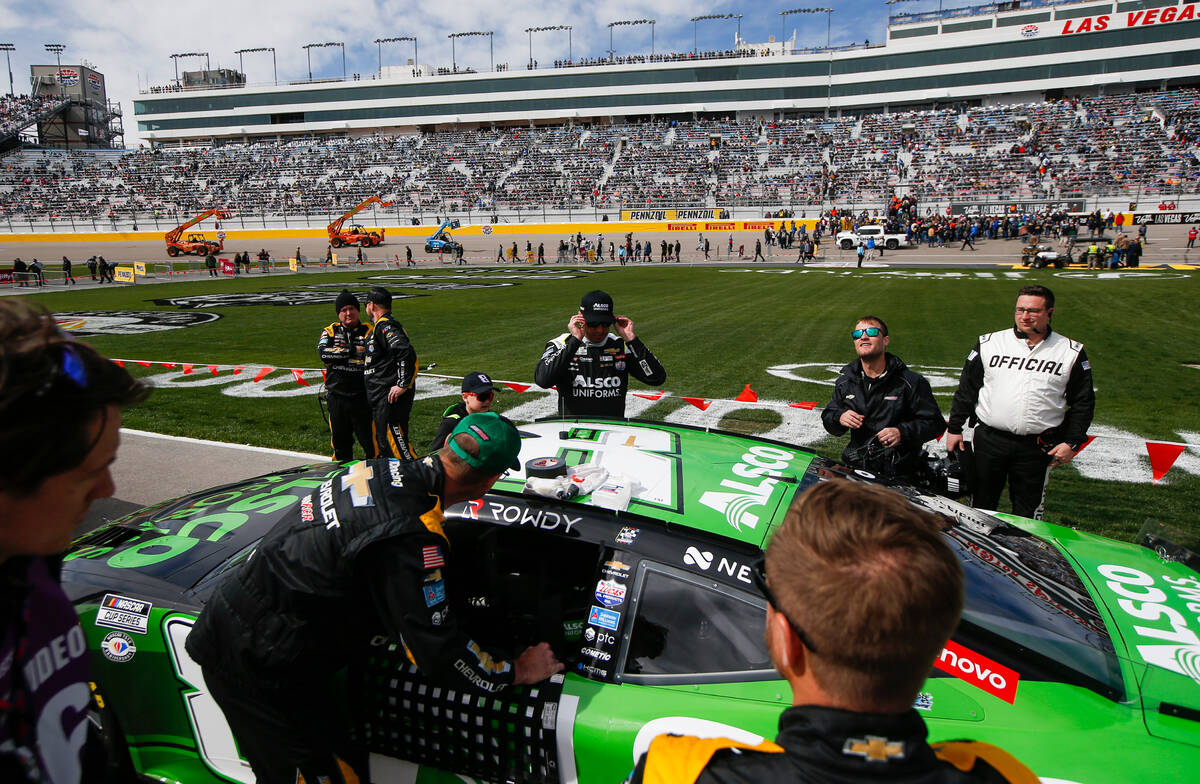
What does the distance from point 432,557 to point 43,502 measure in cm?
102

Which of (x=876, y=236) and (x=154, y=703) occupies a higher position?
(x=876, y=236)

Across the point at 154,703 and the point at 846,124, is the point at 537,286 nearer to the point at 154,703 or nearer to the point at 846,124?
the point at 154,703

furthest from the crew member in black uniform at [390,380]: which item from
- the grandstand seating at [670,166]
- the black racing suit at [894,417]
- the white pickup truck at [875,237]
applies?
the grandstand seating at [670,166]

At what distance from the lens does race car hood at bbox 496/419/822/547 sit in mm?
2551

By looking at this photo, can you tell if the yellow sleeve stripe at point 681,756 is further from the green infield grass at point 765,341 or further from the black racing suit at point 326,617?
the green infield grass at point 765,341

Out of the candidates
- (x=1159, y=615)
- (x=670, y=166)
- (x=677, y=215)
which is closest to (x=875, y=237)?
(x=677, y=215)

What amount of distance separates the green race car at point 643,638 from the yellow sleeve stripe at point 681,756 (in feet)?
2.93

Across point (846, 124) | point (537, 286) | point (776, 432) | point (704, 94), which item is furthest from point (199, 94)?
point (776, 432)

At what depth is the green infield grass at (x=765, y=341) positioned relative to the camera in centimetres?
709

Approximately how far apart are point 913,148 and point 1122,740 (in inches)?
2686

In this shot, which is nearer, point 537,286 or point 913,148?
point 537,286

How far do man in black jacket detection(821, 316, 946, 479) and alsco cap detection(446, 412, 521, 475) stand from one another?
9.23ft

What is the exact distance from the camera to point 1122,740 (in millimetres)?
1928

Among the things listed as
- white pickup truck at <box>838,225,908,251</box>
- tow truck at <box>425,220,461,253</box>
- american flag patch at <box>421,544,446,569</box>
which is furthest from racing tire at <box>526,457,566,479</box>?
tow truck at <box>425,220,461,253</box>
